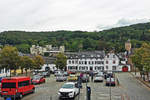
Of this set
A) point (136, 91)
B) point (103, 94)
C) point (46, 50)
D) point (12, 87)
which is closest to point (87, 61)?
point (136, 91)

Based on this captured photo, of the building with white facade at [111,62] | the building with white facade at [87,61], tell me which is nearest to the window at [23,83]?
the building with white facade at [87,61]

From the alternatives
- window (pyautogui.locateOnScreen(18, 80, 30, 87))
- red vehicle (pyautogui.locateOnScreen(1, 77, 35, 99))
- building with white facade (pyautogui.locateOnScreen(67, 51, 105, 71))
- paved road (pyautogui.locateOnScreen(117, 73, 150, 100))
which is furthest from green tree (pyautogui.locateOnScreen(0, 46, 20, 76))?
building with white facade (pyautogui.locateOnScreen(67, 51, 105, 71))

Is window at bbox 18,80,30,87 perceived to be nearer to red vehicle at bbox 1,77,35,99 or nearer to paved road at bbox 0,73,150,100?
red vehicle at bbox 1,77,35,99

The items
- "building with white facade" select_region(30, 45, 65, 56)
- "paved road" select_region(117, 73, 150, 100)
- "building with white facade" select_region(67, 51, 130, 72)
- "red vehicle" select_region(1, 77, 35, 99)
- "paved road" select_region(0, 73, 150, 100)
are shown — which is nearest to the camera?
"red vehicle" select_region(1, 77, 35, 99)

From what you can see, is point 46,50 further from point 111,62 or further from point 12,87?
point 12,87

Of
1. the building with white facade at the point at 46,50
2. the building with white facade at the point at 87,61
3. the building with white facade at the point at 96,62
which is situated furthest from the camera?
the building with white facade at the point at 46,50

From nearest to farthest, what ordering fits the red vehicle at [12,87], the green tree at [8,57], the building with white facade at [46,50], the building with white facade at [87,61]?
the red vehicle at [12,87]
the green tree at [8,57]
the building with white facade at [87,61]
the building with white facade at [46,50]

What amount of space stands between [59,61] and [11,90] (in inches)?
2058

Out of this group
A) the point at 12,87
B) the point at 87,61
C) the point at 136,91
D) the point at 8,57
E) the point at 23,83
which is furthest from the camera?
A: the point at 87,61

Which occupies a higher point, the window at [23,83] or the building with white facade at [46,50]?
the window at [23,83]

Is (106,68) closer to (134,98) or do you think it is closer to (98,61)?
(98,61)

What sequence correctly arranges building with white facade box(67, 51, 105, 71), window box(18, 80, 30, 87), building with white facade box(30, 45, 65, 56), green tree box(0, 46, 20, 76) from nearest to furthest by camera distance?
window box(18, 80, 30, 87) → green tree box(0, 46, 20, 76) → building with white facade box(67, 51, 105, 71) → building with white facade box(30, 45, 65, 56)

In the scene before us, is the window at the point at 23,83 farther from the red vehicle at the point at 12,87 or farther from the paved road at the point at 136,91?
the paved road at the point at 136,91

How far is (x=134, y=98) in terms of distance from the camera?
77.8 feet
